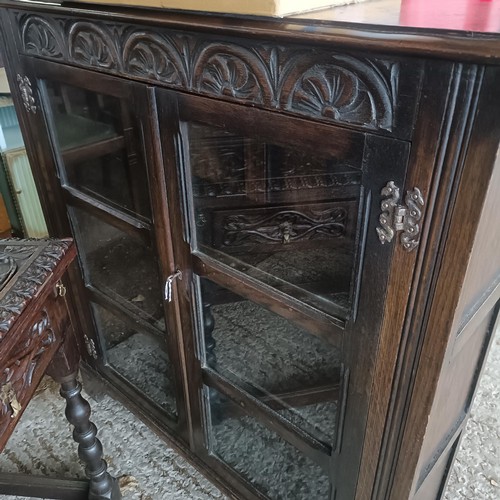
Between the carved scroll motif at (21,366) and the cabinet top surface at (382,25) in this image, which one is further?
the carved scroll motif at (21,366)

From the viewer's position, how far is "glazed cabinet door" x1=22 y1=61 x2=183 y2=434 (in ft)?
2.64

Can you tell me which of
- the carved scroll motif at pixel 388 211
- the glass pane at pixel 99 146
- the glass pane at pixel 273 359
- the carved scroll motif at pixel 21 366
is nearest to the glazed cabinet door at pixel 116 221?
the glass pane at pixel 99 146

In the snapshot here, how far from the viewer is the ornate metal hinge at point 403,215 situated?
0.49m

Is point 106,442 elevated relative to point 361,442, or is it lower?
lower

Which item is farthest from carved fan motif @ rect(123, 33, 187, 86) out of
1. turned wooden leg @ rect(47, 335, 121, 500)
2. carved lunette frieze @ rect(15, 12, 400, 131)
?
turned wooden leg @ rect(47, 335, 121, 500)

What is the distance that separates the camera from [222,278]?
774 millimetres

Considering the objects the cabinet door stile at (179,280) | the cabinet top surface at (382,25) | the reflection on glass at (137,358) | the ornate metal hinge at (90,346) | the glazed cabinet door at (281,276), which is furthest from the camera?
the ornate metal hinge at (90,346)

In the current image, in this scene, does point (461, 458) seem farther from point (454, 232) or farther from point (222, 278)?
point (454, 232)

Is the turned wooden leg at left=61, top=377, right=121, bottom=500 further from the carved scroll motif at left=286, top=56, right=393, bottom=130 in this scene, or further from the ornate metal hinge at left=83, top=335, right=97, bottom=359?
the carved scroll motif at left=286, top=56, right=393, bottom=130

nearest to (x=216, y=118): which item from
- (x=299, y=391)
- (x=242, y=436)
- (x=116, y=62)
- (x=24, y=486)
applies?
(x=116, y=62)

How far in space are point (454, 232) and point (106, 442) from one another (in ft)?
3.40

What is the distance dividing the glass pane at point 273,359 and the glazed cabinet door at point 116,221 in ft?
0.34

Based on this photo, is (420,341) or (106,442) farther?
(106,442)

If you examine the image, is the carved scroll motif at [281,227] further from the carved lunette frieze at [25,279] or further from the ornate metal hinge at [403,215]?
the carved lunette frieze at [25,279]
